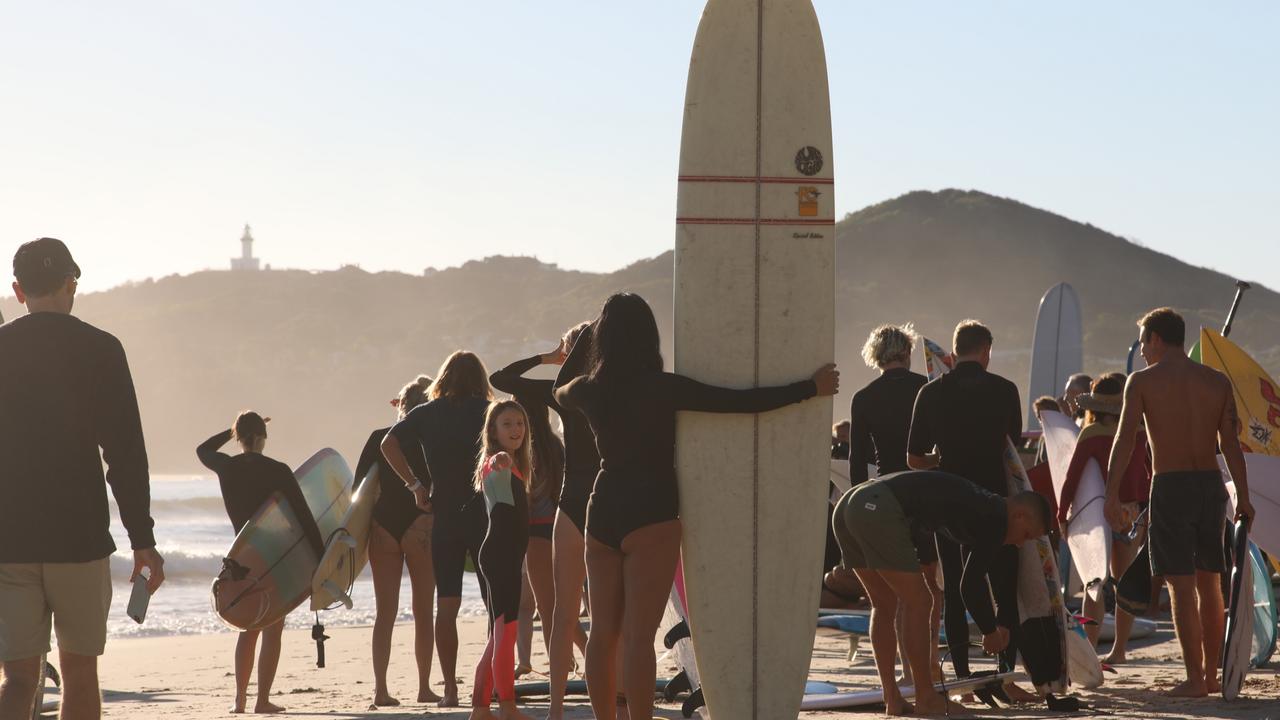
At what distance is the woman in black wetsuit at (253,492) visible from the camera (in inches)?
248

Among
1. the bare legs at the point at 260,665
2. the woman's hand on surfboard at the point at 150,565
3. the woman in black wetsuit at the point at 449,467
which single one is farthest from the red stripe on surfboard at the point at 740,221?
the bare legs at the point at 260,665

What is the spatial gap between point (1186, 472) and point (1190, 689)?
0.86 meters

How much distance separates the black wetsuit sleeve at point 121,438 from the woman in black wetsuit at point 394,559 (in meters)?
2.48

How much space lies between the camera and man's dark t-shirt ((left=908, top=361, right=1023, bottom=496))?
17.9ft

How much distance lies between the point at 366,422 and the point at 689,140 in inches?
3659

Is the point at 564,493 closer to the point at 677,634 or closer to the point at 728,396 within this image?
the point at 728,396

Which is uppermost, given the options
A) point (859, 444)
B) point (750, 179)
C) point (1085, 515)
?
point (750, 179)

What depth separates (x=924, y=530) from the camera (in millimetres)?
5246

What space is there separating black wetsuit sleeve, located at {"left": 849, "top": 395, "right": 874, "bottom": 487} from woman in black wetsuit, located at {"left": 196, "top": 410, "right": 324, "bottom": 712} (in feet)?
8.19

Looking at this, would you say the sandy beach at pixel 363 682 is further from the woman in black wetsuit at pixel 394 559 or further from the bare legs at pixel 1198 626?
the woman in black wetsuit at pixel 394 559

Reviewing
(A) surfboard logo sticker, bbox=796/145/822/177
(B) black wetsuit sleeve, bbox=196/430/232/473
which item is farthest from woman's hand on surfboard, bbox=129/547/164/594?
(B) black wetsuit sleeve, bbox=196/430/232/473

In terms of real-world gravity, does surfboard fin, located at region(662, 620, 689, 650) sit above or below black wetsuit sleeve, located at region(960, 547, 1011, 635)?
below

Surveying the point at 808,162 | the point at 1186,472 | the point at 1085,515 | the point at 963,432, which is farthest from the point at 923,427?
the point at 1085,515

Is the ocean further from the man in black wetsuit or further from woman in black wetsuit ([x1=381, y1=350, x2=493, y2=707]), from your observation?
the man in black wetsuit
